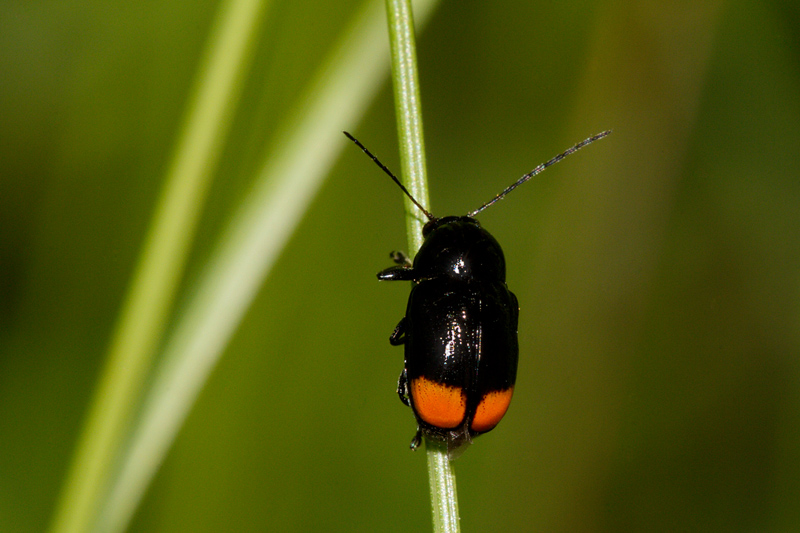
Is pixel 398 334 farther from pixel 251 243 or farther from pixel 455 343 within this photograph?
pixel 251 243

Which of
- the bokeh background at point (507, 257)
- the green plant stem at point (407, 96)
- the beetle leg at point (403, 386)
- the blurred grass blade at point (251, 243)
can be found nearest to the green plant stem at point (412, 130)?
the green plant stem at point (407, 96)

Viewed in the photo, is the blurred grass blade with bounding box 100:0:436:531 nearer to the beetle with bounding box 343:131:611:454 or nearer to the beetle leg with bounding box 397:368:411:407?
the beetle with bounding box 343:131:611:454

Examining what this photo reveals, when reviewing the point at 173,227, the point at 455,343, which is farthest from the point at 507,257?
the point at 173,227

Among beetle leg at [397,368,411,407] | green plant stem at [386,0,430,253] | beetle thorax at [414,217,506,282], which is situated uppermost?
beetle thorax at [414,217,506,282]

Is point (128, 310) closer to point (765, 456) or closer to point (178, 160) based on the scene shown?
point (178, 160)

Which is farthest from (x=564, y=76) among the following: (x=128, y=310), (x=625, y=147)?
(x=128, y=310)

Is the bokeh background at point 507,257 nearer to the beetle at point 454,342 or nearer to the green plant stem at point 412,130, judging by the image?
the beetle at point 454,342

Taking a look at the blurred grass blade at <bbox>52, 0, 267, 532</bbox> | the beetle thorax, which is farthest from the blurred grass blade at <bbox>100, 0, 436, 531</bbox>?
the beetle thorax
